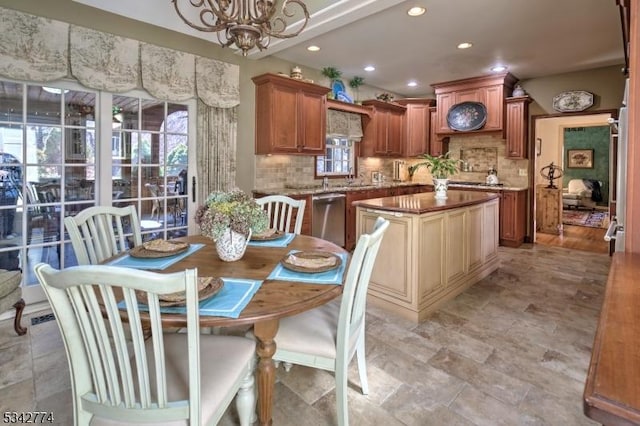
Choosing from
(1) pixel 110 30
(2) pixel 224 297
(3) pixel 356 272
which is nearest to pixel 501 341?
(3) pixel 356 272

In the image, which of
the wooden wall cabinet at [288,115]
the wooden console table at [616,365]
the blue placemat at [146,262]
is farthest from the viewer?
the wooden wall cabinet at [288,115]

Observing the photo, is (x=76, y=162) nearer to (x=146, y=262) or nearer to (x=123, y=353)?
(x=146, y=262)

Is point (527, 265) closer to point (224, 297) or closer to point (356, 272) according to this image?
point (356, 272)

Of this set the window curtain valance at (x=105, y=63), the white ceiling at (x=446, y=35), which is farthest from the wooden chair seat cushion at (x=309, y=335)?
the window curtain valance at (x=105, y=63)

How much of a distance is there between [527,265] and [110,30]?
214 inches

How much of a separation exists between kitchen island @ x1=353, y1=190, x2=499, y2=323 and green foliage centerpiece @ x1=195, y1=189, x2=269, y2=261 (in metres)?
1.47

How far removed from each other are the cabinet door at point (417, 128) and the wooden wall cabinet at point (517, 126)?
1408mm

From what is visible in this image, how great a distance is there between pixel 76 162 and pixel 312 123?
2895 millimetres

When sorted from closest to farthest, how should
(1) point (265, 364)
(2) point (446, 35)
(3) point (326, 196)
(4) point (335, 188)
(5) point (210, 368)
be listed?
(5) point (210, 368) < (1) point (265, 364) < (2) point (446, 35) < (3) point (326, 196) < (4) point (335, 188)

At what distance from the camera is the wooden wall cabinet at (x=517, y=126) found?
5660 millimetres

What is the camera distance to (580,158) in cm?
1041

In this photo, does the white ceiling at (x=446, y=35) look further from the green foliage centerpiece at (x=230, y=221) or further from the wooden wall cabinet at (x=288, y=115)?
the green foliage centerpiece at (x=230, y=221)

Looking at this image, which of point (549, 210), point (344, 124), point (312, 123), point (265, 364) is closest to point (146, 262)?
point (265, 364)

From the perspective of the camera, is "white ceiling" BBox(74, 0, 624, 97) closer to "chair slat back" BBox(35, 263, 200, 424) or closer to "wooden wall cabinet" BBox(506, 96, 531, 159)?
"wooden wall cabinet" BBox(506, 96, 531, 159)
